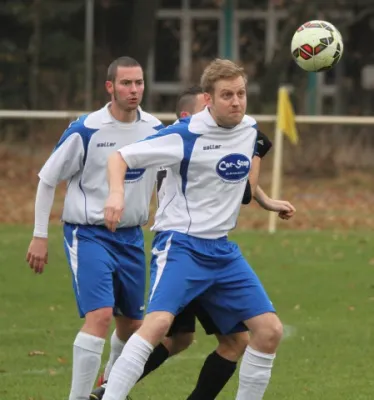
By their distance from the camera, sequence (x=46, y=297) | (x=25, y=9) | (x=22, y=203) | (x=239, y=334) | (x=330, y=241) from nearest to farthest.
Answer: (x=239, y=334)
(x=46, y=297)
(x=330, y=241)
(x=22, y=203)
(x=25, y=9)

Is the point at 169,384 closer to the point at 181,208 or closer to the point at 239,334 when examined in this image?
the point at 239,334

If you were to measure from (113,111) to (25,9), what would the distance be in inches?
745

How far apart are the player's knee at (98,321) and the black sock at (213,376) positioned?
24.8 inches

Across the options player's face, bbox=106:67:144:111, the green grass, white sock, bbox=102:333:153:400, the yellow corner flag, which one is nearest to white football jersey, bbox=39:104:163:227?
player's face, bbox=106:67:144:111

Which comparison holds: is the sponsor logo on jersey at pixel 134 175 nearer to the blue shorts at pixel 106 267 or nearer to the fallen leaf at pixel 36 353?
the blue shorts at pixel 106 267

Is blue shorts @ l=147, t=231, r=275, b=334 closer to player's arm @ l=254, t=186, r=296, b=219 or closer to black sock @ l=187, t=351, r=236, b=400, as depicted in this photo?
black sock @ l=187, t=351, r=236, b=400

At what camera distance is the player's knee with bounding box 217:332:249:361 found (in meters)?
7.02

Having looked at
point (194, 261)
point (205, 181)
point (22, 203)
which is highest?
point (205, 181)

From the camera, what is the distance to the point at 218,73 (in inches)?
264

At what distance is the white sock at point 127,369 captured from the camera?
6309 mm

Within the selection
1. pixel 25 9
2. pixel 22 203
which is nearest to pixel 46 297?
pixel 22 203

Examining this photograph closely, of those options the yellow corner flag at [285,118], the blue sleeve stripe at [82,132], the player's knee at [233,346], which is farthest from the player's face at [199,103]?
the yellow corner flag at [285,118]

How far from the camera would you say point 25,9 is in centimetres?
2600

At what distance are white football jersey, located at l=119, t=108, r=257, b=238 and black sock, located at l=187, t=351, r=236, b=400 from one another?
0.77m
